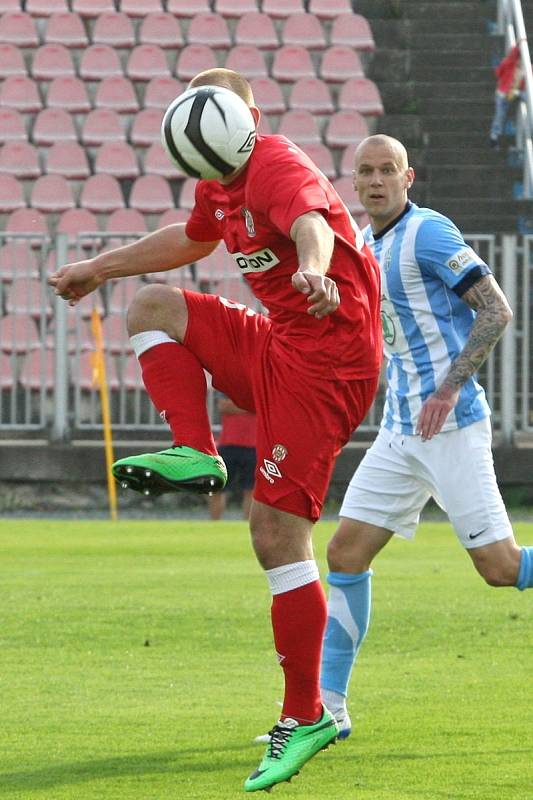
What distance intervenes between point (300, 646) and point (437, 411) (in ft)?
3.77

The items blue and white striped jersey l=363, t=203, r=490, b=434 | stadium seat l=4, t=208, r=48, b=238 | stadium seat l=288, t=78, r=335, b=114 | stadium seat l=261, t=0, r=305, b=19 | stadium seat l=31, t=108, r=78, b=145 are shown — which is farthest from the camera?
stadium seat l=261, t=0, r=305, b=19

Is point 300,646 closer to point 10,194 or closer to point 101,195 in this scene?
point 101,195

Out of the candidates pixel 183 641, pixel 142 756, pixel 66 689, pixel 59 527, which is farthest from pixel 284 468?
pixel 59 527

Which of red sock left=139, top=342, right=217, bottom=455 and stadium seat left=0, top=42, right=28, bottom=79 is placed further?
stadium seat left=0, top=42, right=28, bottom=79

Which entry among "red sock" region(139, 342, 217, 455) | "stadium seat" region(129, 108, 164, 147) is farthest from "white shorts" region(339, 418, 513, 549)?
"stadium seat" region(129, 108, 164, 147)

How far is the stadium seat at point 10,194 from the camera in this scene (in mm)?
18219

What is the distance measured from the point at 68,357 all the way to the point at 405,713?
10453 millimetres

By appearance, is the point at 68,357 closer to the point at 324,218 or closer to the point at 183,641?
the point at 183,641

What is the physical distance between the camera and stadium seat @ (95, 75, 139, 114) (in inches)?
756

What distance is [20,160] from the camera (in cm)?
1866

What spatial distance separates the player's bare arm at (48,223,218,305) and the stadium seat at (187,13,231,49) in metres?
14.8

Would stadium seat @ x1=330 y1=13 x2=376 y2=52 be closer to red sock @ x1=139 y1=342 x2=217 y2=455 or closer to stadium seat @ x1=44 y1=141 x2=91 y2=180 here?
stadium seat @ x1=44 y1=141 x2=91 y2=180

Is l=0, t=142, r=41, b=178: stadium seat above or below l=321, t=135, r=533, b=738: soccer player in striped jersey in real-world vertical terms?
above

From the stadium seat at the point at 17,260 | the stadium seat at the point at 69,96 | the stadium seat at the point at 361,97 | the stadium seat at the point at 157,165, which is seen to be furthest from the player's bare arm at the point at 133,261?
the stadium seat at the point at 69,96
